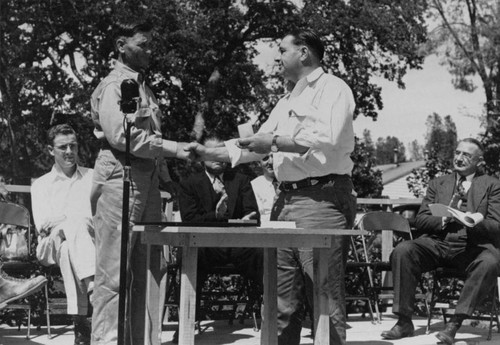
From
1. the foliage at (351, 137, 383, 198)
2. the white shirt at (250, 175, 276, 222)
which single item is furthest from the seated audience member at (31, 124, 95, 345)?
the foliage at (351, 137, 383, 198)

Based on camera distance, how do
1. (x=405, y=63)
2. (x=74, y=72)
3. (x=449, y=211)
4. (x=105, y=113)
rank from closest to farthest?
(x=105, y=113) → (x=449, y=211) → (x=74, y=72) → (x=405, y=63)

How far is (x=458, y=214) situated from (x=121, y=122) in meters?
3.29

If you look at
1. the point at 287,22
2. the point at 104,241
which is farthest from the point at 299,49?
the point at 287,22

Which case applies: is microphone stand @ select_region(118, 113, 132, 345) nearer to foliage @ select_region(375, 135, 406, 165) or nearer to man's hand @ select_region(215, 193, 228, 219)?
man's hand @ select_region(215, 193, 228, 219)

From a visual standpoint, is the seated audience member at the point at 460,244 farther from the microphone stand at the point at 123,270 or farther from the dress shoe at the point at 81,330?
the microphone stand at the point at 123,270

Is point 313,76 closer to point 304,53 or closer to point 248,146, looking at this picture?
point 304,53

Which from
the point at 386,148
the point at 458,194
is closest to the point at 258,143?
the point at 458,194

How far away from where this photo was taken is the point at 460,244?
261 inches

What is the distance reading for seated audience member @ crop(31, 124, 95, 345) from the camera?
581 cm

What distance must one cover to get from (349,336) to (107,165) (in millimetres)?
2972

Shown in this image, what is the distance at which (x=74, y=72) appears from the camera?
2558 centimetres

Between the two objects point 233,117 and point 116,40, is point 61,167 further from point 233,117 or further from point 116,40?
point 233,117

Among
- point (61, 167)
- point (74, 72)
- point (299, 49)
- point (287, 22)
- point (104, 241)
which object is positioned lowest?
point (104, 241)

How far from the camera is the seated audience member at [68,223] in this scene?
19.1 feet
